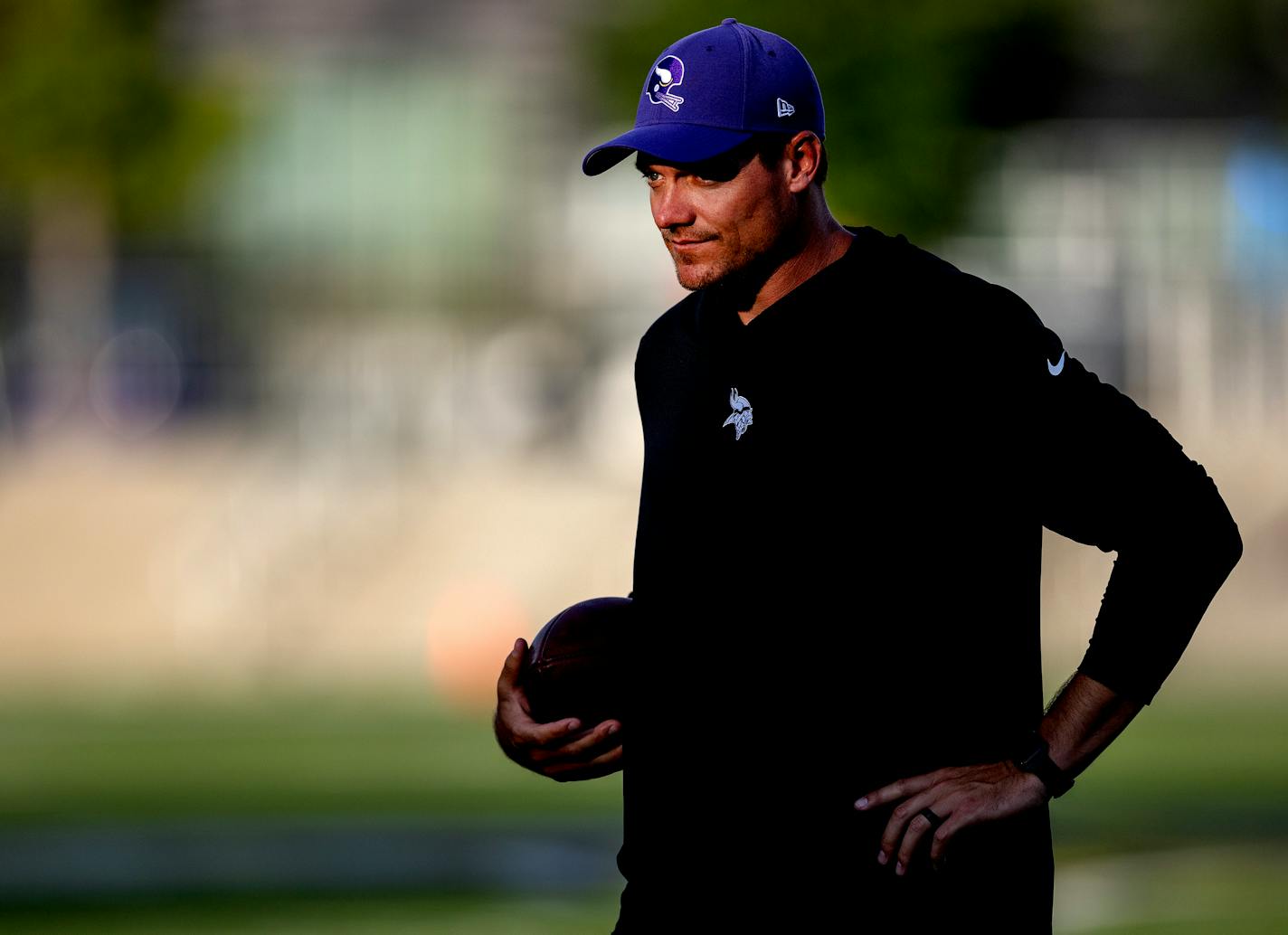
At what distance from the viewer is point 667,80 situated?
4098mm

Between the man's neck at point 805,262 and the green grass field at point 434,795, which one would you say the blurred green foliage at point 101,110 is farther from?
Result: the man's neck at point 805,262

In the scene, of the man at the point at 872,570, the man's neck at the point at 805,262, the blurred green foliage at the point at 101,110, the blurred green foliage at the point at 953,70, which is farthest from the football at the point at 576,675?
the blurred green foliage at the point at 101,110

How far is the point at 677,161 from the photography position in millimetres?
3979

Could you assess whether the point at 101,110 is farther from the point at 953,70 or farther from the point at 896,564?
the point at 896,564

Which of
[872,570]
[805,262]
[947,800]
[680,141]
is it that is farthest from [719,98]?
[947,800]

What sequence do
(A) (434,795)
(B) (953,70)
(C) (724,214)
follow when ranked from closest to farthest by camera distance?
(C) (724,214) < (A) (434,795) < (B) (953,70)

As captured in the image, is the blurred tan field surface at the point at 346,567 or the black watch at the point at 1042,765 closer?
the black watch at the point at 1042,765

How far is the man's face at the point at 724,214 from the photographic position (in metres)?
4.02

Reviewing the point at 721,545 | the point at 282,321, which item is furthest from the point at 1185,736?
the point at 282,321

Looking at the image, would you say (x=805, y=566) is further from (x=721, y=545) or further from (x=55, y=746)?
(x=55, y=746)

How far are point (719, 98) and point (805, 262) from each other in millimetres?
296

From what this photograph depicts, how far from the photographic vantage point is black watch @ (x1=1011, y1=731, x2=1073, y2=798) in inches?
152

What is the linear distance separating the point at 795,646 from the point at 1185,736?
13882mm

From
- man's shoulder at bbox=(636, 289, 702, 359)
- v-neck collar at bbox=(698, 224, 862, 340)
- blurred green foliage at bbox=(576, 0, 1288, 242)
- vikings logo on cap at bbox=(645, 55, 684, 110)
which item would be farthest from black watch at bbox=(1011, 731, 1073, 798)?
blurred green foliage at bbox=(576, 0, 1288, 242)
